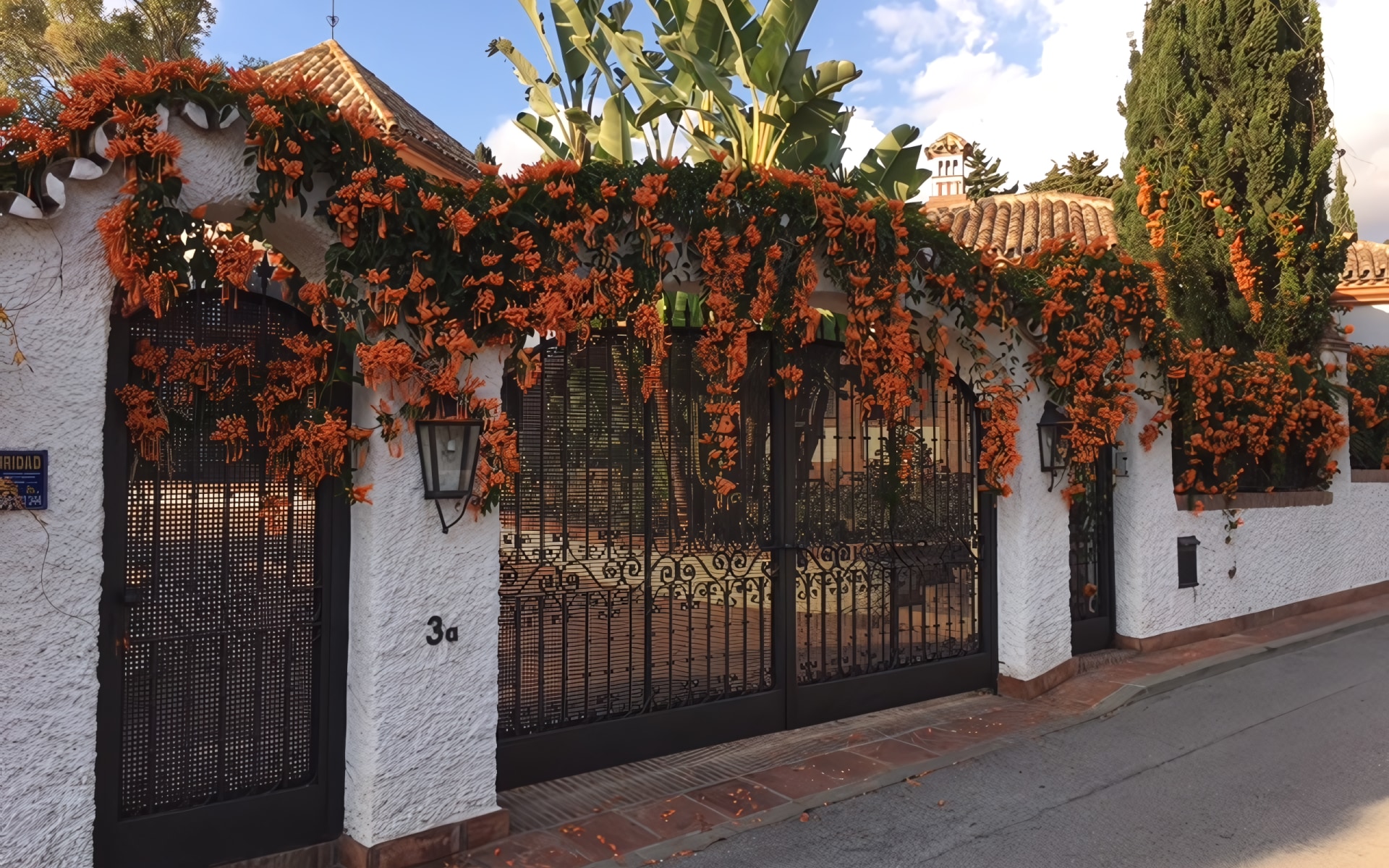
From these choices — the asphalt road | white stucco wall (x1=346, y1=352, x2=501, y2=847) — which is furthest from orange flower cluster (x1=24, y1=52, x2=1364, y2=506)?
the asphalt road

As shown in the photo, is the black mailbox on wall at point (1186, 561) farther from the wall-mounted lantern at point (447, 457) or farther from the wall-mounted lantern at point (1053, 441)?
the wall-mounted lantern at point (447, 457)

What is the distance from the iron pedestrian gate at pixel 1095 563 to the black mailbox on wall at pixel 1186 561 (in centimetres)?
80

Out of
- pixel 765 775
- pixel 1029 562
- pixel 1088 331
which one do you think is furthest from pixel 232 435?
pixel 1088 331

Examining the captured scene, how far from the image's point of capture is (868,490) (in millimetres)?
7035

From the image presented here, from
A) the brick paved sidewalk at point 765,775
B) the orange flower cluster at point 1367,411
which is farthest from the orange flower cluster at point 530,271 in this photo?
the orange flower cluster at point 1367,411

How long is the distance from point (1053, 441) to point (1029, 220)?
1106 centimetres

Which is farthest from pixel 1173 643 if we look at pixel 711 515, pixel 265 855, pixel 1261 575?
pixel 265 855

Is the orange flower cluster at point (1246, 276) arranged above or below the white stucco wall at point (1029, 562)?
above

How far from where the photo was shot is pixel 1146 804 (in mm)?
5473

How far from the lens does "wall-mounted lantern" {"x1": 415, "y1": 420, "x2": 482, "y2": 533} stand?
15.0 feet

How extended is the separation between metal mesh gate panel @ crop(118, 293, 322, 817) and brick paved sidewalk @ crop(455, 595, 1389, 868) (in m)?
1.11

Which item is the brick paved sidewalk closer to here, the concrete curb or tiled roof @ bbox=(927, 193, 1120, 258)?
the concrete curb

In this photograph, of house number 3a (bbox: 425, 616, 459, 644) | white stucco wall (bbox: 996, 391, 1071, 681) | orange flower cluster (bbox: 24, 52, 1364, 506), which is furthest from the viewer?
white stucco wall (bbox: 996, 391, 1071, 681)

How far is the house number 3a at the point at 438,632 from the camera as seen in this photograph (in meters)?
4.66
